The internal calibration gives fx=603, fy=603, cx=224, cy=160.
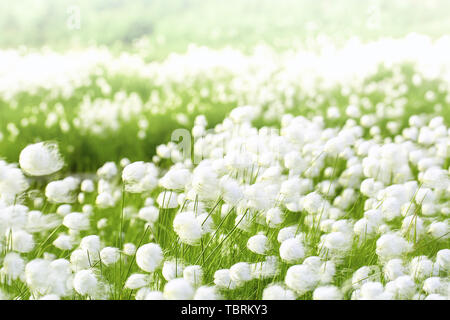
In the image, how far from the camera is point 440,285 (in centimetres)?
163

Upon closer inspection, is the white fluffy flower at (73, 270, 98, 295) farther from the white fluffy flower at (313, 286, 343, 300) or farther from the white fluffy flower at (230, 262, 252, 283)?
the white fluffy flower at (313, 286, 343, 300)

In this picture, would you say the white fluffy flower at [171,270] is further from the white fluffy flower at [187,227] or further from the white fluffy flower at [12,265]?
the white fluffy flower at [12,265]

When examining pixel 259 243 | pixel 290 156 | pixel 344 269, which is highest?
pixel 290 156

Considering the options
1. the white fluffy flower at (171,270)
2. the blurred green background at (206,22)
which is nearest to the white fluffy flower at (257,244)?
the white fluffy flower at (171,270)

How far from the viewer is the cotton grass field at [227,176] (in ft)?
5.34

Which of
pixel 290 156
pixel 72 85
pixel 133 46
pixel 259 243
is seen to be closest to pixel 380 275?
pixel 259 243

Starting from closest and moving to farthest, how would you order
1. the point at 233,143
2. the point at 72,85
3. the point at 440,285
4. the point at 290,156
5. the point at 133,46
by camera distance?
the point at 440,285, the point at 290,156, the point at 233,143, the point at 72,85, the point at 133,46

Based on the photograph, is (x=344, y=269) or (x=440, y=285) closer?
(x=440, y=285)

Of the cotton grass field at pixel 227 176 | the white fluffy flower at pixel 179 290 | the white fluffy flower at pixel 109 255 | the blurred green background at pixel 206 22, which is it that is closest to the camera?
the white fluffy flower at pixel 179 290

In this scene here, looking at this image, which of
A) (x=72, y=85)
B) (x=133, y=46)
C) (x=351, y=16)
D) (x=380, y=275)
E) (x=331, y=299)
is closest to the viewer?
(x=331, y=299)

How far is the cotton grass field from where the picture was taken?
1.63 m
